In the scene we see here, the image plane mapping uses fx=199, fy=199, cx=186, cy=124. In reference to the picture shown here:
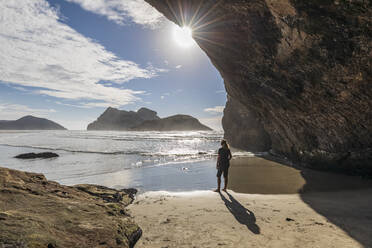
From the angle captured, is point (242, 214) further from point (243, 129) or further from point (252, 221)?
point (243, 129)

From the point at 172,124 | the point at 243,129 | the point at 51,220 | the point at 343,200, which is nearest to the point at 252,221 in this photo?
the point at 343,200

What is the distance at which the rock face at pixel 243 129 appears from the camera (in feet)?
75.9

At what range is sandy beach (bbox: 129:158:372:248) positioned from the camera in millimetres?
3746

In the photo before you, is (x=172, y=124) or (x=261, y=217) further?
(x=172, y=124)

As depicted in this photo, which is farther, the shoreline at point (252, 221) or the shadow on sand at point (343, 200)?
the shadow on sand at point (343, 200)

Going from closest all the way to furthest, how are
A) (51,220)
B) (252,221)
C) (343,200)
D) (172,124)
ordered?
1. (51,220)
2. (252,221)
3. (343,200)
4. (172,124)

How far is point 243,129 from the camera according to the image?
26.3 m

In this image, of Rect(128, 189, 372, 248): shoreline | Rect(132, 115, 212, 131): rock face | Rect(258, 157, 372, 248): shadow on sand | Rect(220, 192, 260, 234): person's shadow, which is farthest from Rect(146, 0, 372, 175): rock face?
Rect(132, 115, 212, 131): rock face

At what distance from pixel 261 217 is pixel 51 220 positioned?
443 cm

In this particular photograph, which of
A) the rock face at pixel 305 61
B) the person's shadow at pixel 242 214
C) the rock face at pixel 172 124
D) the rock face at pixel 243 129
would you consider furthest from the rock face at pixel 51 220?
the rock face at pixel 172 124

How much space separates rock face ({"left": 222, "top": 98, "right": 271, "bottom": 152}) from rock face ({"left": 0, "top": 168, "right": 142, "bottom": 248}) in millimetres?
19644

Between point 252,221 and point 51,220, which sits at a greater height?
point 51,220

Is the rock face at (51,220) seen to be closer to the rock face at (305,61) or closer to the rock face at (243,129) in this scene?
the rock face at (305,61)

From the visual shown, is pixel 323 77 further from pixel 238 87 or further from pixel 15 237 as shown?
pixel 15 237
